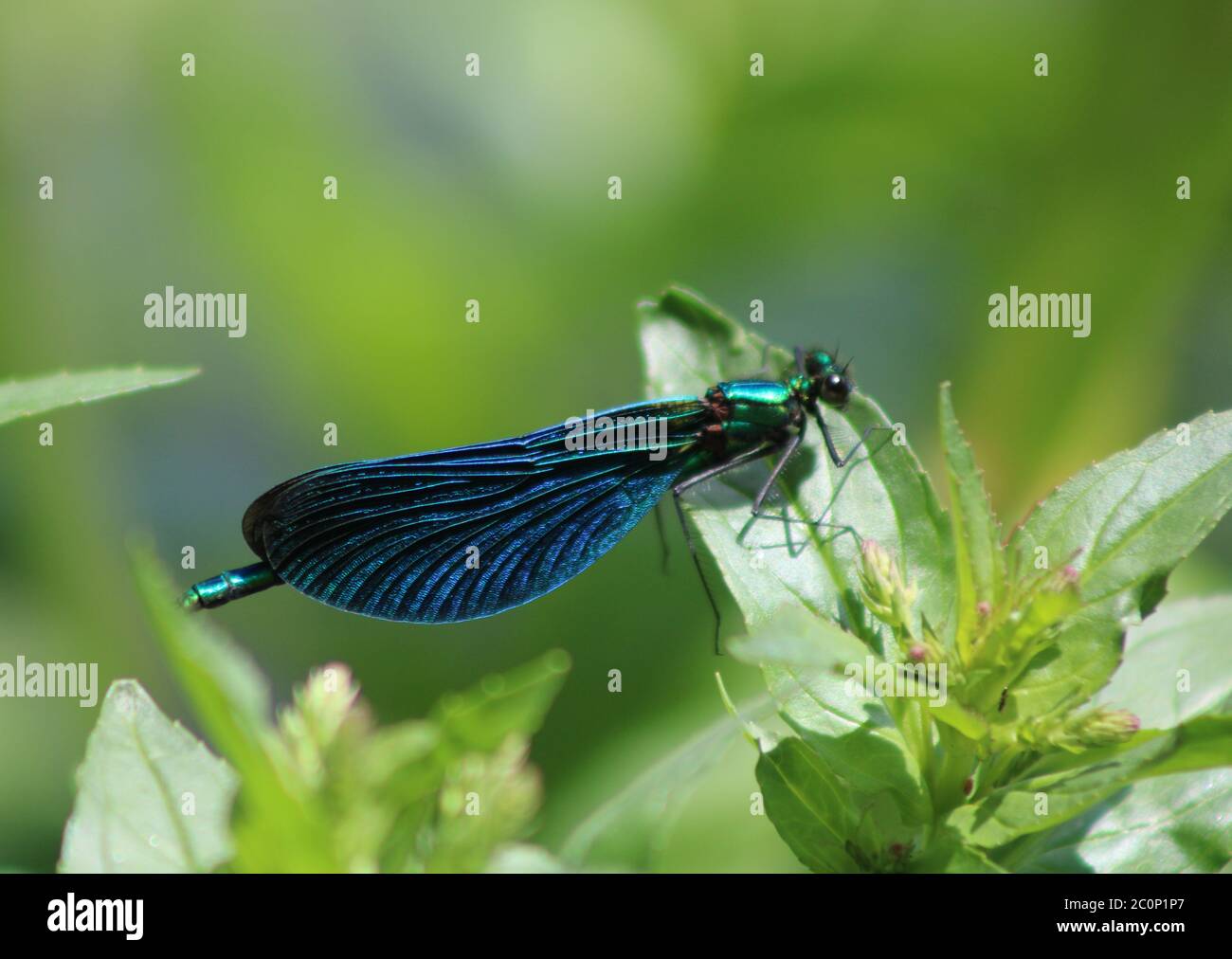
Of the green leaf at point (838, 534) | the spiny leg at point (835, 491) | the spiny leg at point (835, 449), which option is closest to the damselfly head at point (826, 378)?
the spiny leg at point (835, 491)

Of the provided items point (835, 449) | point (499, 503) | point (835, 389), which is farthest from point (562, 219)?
point (835, 449)

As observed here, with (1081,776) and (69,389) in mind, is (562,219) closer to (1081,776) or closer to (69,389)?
(69,389)

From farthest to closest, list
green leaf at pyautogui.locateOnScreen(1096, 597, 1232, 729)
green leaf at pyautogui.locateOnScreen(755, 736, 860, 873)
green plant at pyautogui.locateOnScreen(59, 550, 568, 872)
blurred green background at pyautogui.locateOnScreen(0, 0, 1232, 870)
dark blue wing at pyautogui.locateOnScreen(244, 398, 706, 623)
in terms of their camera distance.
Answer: blurred green background at pyautogui.locateOnScreen(0, 0, 1232, 870), dark blue wing at pyautogui.locateOnScreen(244, 398, 706, 623), green leaf at pyautogui.locateOnScreen(1096, 597, 1232, 729), green leaf at pyautogui.locateOnScreen(755, 736, 860, 873), green plant at pyautogui.locateOnScreen(59, 550, 568, 872)

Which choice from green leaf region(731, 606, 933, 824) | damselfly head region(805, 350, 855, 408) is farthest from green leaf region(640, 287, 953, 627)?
damselfly head region(805, 350, 855, 408)

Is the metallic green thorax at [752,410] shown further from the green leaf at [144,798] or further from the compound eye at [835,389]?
the green leaf at [144,798]

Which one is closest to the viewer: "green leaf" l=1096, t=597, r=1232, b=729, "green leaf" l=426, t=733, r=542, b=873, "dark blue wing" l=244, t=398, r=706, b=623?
"green leaf" l=426, t=733, r=542, b=873

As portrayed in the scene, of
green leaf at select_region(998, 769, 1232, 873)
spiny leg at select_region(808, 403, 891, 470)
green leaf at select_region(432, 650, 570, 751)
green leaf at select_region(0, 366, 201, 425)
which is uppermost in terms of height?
green leaf at select_region(0, 366, 201, 425)

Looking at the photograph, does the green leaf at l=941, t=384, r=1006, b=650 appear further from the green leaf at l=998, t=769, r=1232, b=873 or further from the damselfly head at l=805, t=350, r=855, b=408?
the damselfly head at l=805, t=350, r=855, b=408
